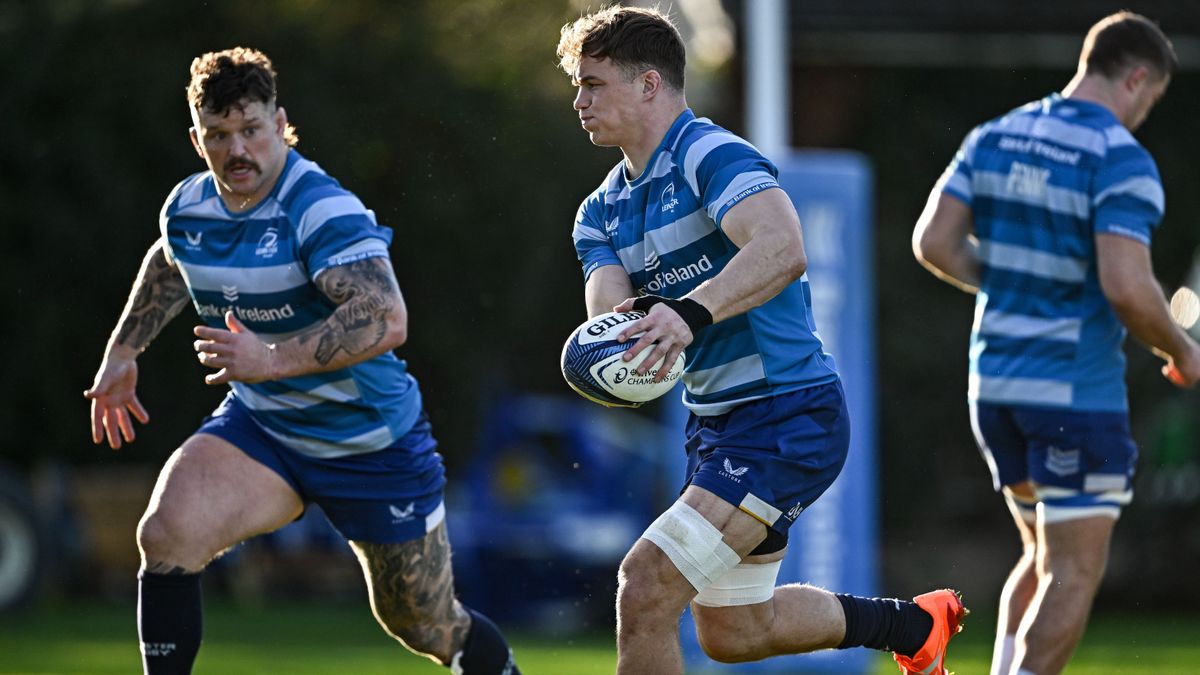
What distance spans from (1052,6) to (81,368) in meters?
8.79

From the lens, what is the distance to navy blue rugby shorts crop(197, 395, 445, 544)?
20.3ft

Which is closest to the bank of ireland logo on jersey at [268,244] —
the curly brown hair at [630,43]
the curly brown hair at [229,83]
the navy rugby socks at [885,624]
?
the curly brown hair at [229,83]

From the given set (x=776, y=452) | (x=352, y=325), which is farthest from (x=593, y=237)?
(x=776, y=452)

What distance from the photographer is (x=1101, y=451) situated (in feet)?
21.5

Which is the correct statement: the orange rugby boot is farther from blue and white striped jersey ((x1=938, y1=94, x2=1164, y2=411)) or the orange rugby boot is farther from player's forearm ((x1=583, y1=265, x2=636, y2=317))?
player's forearm ((x1=583, y1=265, x2=636, y2=317))

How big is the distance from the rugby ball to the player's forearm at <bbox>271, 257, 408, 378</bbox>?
896mm

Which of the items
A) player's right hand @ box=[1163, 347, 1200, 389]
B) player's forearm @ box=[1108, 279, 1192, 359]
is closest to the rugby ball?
player's forearm @ box=[1108, 279, 1192, 359]

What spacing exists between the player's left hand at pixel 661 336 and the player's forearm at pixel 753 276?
0.45 feet

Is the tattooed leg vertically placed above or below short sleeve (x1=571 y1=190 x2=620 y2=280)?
below

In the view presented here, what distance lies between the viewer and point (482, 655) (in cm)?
638

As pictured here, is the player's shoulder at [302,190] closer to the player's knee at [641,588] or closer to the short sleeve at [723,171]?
the short sleeve at [723,171]

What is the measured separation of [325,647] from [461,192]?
4.76m

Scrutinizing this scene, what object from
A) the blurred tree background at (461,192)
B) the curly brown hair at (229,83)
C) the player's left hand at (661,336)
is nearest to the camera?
the player's left hand at (661,336)

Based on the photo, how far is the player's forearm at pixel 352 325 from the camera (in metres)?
5.66
